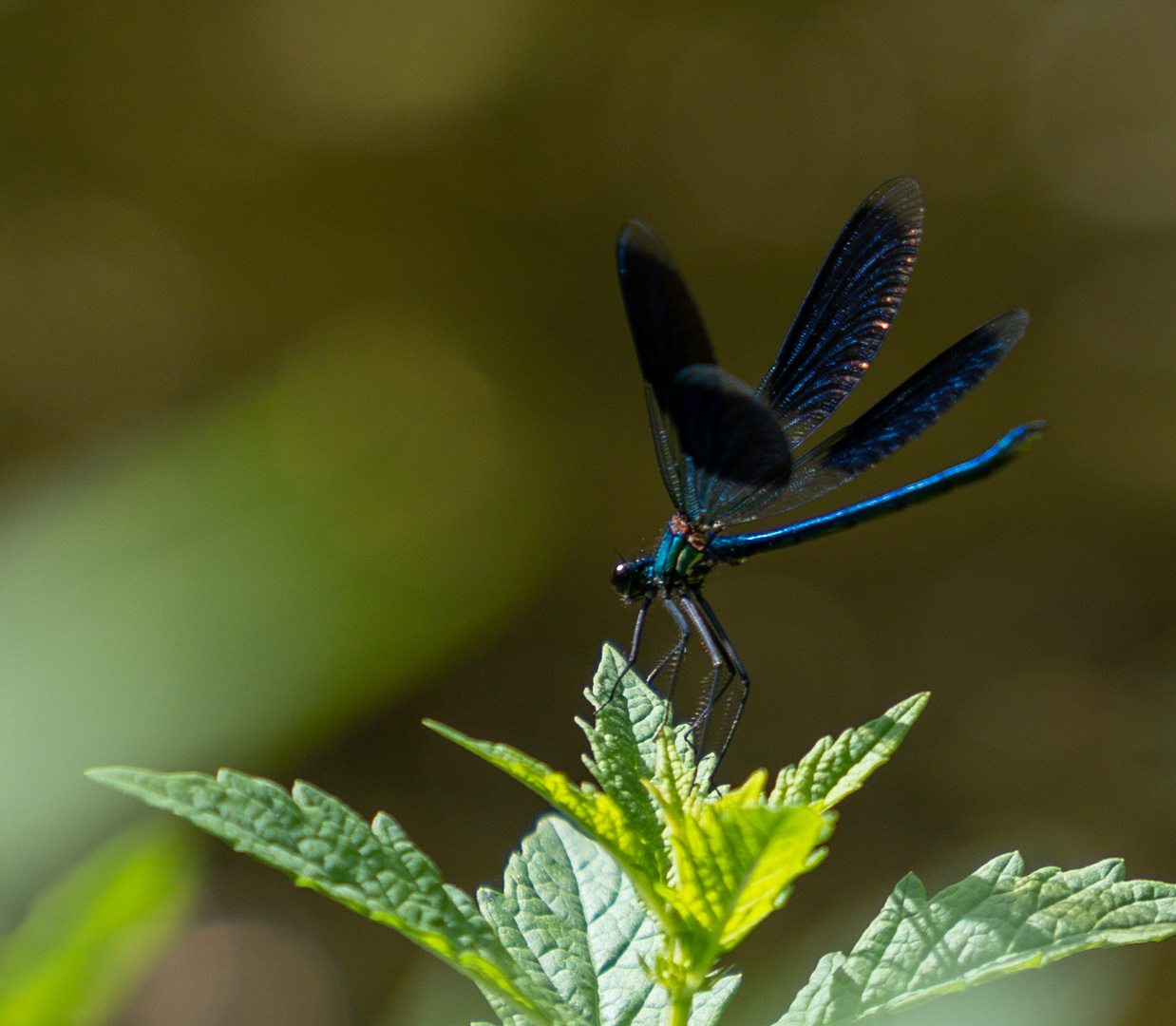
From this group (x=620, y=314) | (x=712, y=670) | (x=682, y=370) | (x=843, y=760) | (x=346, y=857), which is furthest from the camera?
(x=620, y=314)

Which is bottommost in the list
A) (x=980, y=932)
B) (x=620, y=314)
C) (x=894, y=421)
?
(x=980, y=932)

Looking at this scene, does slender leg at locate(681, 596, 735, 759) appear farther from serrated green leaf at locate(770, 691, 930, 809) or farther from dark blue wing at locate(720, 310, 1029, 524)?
serrated green leaf at locate(770, 691, 930, 809)

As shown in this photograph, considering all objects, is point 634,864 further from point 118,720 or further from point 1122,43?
point 1122,43

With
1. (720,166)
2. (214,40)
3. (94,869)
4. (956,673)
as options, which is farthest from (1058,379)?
(94,869)

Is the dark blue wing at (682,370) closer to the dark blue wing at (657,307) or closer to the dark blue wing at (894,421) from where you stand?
the dark blue wing at (657,307)

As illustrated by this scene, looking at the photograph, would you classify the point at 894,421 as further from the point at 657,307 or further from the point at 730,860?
the point at 730,860

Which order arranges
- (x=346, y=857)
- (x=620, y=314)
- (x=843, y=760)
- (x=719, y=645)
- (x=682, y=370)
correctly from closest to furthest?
(x=346, y=857), (x=843, y=760), (x=682, y=370), (x=719, y=645), (x=620, y=314)

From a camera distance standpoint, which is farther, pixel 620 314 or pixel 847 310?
pixel 620 314

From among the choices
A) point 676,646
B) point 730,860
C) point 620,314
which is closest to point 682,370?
point 676,646
